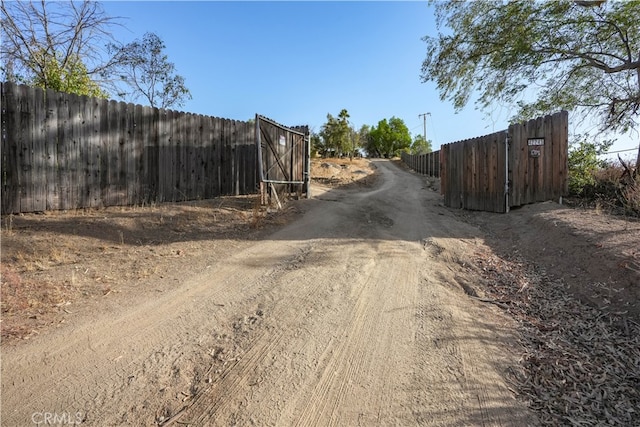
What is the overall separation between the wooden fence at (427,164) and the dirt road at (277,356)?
23.2 m

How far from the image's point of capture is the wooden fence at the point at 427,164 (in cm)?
2608

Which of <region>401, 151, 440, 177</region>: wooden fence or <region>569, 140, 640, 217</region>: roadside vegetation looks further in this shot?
<region>401, 151, 440, 177</region>: wooden fence

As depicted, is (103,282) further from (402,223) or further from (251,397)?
(402,223)

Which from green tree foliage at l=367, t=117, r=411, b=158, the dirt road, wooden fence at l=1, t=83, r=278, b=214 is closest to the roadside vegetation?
the dirt road

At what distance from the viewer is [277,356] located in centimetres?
262

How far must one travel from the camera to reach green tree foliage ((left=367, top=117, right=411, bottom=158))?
2518 inches

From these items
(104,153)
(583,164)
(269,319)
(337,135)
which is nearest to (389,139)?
(337,135)

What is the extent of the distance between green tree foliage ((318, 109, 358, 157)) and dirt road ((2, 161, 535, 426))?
3035cm

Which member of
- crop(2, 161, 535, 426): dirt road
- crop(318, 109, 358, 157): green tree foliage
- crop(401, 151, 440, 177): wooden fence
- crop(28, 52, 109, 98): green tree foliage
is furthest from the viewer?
crop(318, 109, 358, 157): green tree foliage

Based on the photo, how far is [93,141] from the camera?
6.79 metres

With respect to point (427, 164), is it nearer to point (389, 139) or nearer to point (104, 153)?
point (104, 153)

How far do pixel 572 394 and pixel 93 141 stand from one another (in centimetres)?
826

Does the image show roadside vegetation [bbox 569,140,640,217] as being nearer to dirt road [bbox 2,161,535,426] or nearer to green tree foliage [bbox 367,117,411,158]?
dirt road [bbox 2,161,535,426]

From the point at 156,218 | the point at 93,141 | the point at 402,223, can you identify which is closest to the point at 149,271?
the point at 156,218
